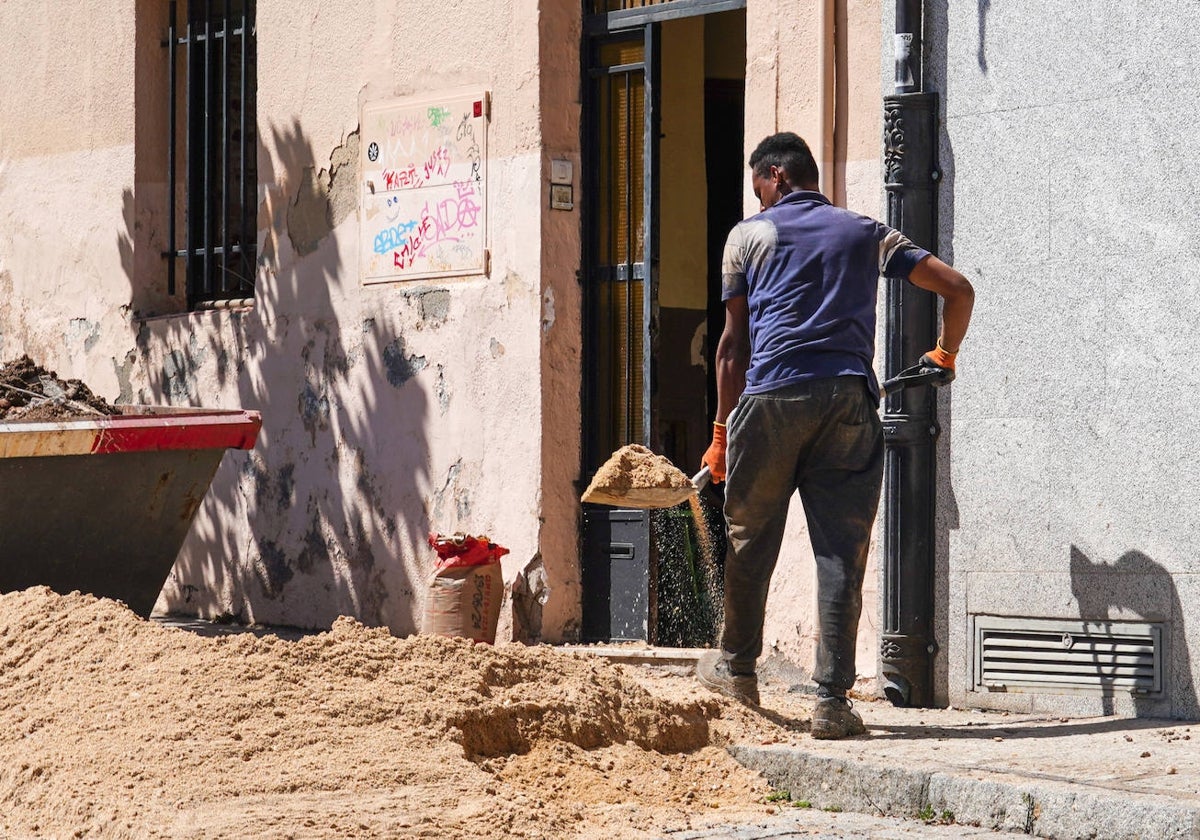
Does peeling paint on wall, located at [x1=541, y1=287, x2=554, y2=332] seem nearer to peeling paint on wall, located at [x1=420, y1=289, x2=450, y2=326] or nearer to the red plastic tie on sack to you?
peeling paint on wall, located at [x1=420, y1=289, x2=450, y2=326]

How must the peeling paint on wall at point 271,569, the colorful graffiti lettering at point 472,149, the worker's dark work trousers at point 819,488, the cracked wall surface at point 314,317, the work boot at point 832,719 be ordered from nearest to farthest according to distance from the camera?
the work boot at point 832,719
the worker's dark work trousers at point 819,488
the cracked wall surface at point 314,317
the colorful graffiti lettering at point 472,149
the peeling paint on wall at point 271,569

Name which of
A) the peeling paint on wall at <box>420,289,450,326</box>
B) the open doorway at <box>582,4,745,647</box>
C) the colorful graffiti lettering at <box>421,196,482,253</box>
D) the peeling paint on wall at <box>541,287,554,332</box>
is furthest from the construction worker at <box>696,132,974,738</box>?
the peeling paint on wall at <box>420,289,450,326</box>

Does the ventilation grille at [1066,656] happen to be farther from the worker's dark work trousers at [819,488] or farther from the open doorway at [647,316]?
the open doorway at [647,316]

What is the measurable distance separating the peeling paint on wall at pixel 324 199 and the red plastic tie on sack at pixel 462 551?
249 centimetres

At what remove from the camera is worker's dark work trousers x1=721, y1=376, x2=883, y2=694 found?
19.9 ft

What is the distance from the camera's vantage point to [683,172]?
9.51 meters

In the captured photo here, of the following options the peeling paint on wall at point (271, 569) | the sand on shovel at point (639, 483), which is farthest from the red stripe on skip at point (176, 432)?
the sand on shovel at point (639, 483)

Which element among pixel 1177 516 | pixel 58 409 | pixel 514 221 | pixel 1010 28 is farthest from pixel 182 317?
pixel 1177 516

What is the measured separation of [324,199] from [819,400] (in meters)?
4.62

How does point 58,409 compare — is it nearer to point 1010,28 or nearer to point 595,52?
point 595,52

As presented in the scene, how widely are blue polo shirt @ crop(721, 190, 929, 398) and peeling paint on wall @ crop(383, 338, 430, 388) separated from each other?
3478mm

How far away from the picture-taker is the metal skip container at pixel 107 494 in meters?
8.09

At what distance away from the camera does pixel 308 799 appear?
500cm

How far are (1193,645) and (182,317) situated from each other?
21.7 ft
